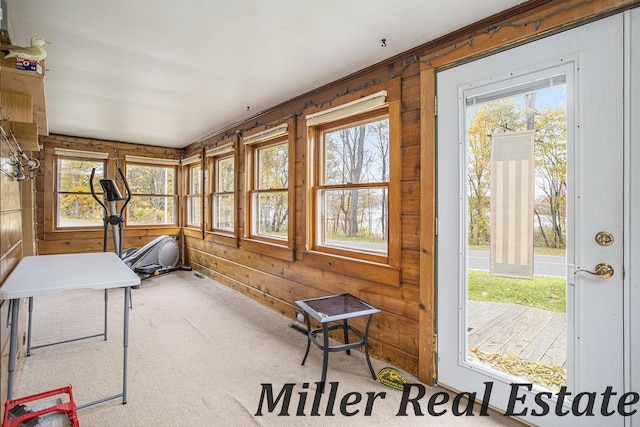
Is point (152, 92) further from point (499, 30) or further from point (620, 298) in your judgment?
point (620, 298)

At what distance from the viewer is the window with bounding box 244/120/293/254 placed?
362 centimetres

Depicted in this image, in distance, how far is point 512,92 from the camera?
1.82m

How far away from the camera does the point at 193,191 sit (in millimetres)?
6035

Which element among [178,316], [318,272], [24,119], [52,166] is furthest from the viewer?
[52,166]

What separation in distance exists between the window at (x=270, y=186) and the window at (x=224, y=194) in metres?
0.56

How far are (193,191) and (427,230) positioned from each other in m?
4.98

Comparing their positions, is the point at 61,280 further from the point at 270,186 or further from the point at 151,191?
the point at 151,191

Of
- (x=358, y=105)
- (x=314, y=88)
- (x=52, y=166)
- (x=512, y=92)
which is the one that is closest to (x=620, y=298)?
(x=512, y=92)

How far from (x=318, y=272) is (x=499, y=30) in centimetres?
228

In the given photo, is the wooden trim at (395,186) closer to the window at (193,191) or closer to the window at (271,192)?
the window at (271,192)

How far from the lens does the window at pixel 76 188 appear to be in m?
5.21

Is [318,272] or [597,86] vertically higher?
[597,86]

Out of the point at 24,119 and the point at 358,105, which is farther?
the point at 358,105

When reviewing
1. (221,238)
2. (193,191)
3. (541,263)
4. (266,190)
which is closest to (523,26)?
(541,263)
